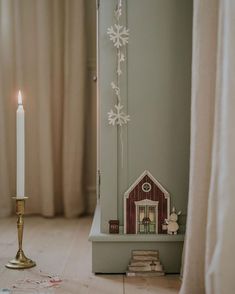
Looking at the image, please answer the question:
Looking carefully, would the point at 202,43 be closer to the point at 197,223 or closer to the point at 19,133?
the point at 197,223

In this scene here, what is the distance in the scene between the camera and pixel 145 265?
1.84m

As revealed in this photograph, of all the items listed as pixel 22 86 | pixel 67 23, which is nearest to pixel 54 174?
pixel 22 86

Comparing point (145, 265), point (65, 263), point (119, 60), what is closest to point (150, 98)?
point (119, 60)

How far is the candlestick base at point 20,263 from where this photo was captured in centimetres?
188

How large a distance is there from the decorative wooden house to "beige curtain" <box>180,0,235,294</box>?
0.31m

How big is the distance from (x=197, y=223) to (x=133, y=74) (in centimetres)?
62

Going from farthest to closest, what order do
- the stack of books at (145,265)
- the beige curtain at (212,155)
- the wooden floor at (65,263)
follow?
the stack of books at (145,265) < the wooden floor at (65,263) < the beige curtain at (212,155)

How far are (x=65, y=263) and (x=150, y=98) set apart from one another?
71 cm

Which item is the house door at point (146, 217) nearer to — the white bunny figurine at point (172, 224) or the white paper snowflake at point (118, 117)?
the white bunny figurine at point (172, 224)

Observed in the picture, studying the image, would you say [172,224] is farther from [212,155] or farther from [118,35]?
[118,35]

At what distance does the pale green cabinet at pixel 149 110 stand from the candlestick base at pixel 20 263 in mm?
251

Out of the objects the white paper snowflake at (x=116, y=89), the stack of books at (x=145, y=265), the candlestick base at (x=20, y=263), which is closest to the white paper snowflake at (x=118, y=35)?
the white paper snowflake at (x=116, y=89)

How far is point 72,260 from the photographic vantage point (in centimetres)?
202

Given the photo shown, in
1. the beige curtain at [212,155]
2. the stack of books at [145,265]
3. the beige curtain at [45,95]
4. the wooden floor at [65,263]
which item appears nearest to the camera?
the beige curtain at [212,155]
